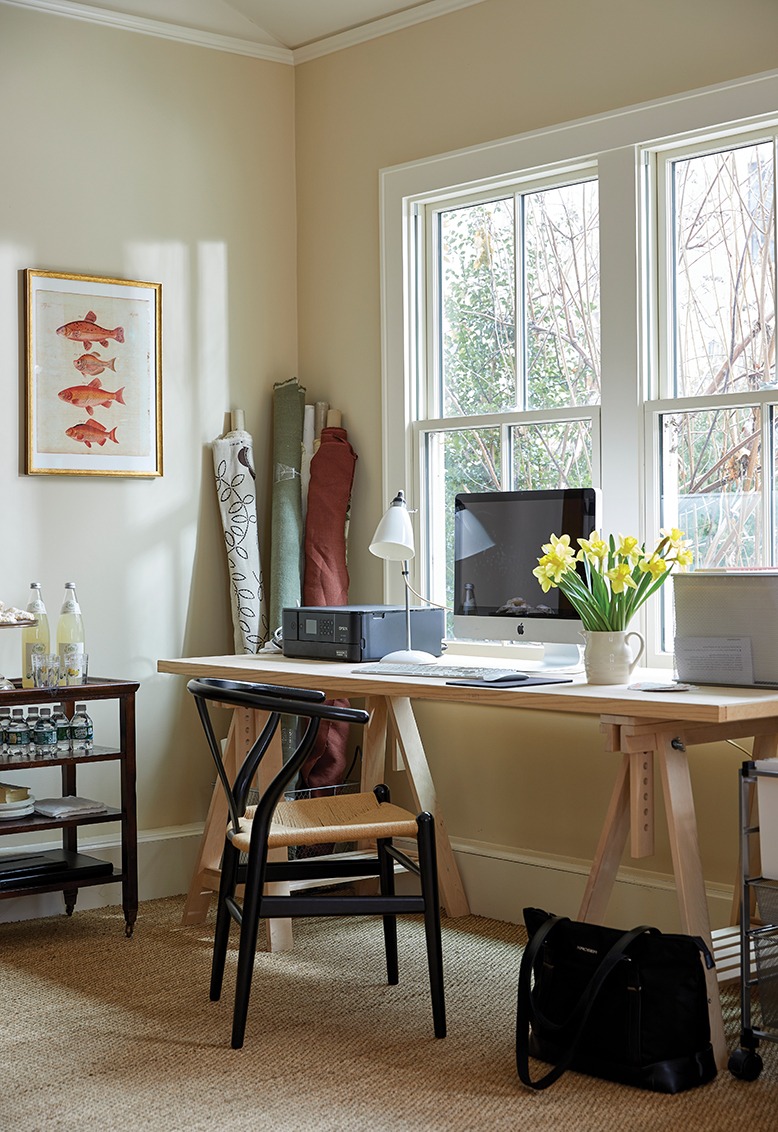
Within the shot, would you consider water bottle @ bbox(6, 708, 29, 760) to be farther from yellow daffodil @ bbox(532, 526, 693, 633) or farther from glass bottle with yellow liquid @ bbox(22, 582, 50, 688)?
yellow daffodil @ bbox(532, 526, 693, 633)

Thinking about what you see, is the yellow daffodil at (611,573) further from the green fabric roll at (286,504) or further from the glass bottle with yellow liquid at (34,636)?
the glass bottle with yellow liquid at (34,636)

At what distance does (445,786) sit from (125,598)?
45.0 inches

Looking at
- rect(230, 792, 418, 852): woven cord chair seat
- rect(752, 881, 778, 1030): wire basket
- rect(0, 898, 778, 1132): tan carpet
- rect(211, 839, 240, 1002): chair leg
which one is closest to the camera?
rect(0, 898, 778, 1132): tan carpet

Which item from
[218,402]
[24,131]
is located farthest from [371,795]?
[24,131]

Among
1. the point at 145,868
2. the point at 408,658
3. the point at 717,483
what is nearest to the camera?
the point at 717,483

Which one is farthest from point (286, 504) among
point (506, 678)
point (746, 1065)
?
point (746, 1065)

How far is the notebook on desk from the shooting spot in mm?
2916

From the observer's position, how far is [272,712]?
280 centimetres

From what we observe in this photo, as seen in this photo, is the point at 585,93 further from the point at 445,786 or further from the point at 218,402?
the point at 445,786

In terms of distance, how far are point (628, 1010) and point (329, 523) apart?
2.10 meters

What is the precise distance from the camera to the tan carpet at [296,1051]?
8.14 feet

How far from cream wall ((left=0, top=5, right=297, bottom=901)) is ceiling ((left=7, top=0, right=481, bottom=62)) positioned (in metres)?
0.04

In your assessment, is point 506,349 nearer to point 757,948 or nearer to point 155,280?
point 155,280

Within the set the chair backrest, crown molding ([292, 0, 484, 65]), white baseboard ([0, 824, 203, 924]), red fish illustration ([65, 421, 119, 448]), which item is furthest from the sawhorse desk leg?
crown molding ([292, 0, 484, 65])
